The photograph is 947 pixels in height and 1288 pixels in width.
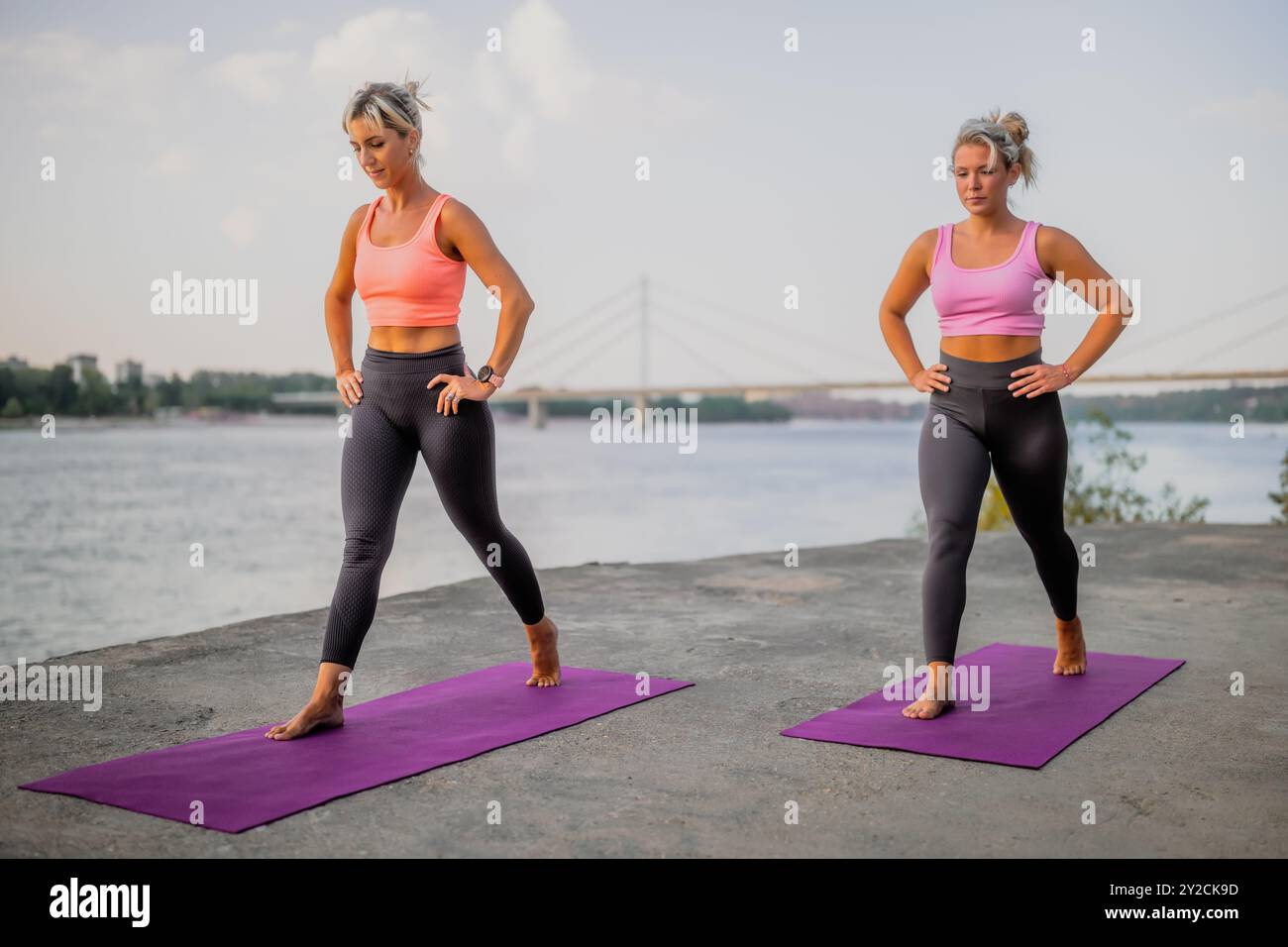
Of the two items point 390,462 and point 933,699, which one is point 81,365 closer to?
point 390,462

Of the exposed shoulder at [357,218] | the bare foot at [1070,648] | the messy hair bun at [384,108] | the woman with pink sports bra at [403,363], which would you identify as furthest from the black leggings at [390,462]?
the bare foot at [1070,648]

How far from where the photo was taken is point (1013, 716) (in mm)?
2736

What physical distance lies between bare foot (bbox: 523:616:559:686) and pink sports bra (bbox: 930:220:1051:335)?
1.34m

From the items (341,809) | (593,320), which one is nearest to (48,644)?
(341,809)

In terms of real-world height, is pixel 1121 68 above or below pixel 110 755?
above

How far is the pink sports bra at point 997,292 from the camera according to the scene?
2.79 metres

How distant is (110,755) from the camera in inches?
94.7

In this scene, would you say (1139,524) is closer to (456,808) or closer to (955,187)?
(955,187)

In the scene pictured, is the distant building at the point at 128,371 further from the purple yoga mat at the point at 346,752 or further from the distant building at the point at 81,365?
the purple yoga mat at the point at 346,752

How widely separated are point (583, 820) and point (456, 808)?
0.25 m

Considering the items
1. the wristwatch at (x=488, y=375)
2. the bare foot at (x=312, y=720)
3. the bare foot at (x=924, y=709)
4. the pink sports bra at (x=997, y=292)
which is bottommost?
the bare foot at (x=924, y=709)

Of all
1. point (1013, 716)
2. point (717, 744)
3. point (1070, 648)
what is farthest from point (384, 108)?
point (1070, 648)

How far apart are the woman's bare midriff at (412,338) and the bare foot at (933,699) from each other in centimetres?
143

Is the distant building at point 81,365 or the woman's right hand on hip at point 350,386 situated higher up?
the distant building at point 81,365
